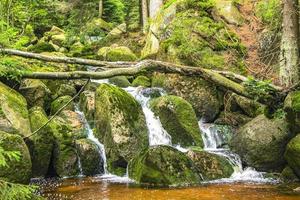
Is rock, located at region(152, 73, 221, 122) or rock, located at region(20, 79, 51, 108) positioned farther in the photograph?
rock, located at region(152, 73, 221, 122)

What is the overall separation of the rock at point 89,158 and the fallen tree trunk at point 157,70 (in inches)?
132

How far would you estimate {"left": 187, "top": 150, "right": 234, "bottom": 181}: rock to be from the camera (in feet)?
33.3

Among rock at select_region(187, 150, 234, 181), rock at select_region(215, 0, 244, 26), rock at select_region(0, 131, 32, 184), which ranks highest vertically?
rock at select_region(215, 0, 244, 26)

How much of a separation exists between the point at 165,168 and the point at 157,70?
2365mm

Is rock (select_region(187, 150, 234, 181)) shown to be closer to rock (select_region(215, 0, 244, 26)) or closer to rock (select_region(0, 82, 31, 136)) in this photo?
rock (select_region(0, 82, 31, 136))

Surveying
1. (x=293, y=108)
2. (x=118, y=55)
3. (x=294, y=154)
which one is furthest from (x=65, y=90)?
(x=294, y=154)

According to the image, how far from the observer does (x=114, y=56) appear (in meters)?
20.0

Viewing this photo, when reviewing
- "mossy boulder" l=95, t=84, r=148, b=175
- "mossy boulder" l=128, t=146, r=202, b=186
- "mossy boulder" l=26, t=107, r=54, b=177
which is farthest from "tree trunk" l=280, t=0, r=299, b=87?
"mossy boulder" l=26, t=107, r=54, b=177

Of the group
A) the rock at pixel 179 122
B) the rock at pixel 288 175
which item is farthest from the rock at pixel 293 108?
the rock at pixel 179 122

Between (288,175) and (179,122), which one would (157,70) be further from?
(288,175)

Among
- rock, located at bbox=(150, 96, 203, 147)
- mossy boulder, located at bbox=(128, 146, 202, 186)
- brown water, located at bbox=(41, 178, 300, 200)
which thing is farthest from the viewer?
rock, located at bbox=(150, 96, 203, 147)

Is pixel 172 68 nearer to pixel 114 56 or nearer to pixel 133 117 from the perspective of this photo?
pixel 133 117

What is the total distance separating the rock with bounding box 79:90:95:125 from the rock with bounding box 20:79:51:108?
1.33 metres

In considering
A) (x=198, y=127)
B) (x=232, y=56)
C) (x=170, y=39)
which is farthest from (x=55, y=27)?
(x=198, y=127)
